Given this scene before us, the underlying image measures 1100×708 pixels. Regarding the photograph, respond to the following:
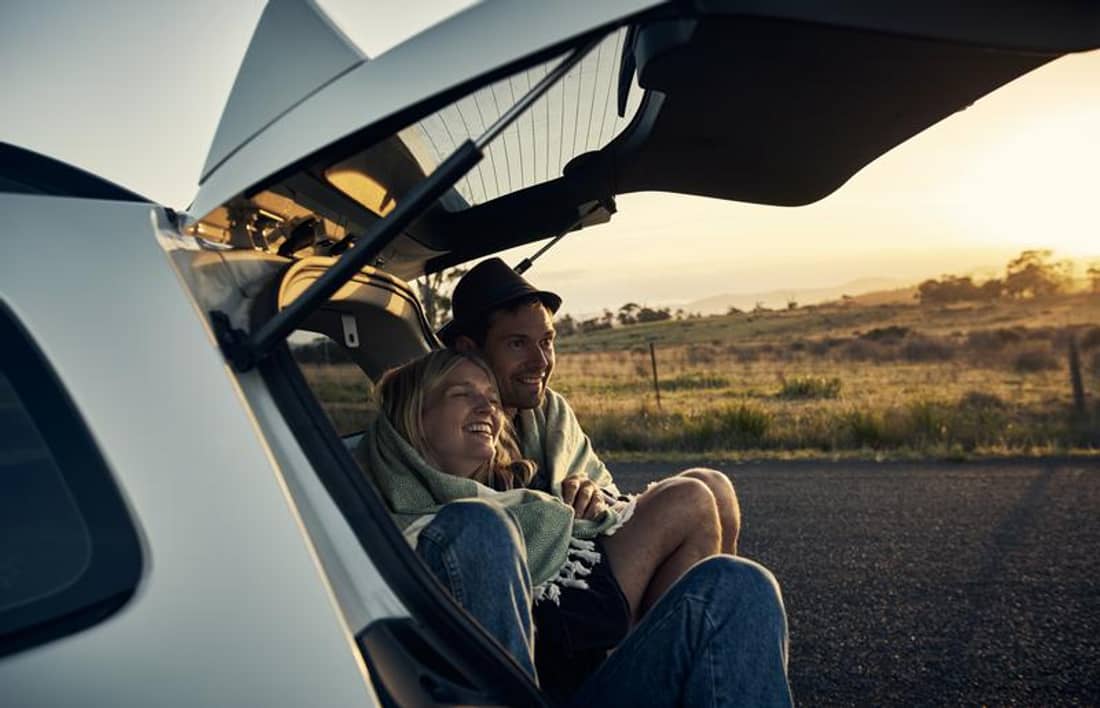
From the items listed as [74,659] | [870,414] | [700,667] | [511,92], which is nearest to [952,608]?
[700,667]

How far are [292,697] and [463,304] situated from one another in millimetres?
1718

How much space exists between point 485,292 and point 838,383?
20440 millimetres

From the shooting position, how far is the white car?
2.89 ft

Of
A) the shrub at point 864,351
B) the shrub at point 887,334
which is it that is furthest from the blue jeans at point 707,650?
the shrub at point 887,334

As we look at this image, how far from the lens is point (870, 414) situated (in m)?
10.3

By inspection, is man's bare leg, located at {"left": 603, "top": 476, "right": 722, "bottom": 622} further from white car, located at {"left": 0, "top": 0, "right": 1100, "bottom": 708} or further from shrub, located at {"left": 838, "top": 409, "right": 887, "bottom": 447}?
shrub, located at {"left": 838, "top": 409, "right": 887, "bottom": 447}

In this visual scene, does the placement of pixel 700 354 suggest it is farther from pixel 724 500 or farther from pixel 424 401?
pixel 424 401

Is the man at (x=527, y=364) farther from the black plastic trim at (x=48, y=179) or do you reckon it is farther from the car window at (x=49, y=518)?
the car window at (x=49, y=518)

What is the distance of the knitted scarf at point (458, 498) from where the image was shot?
5.73 feet

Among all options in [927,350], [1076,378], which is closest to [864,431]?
[1076,378]

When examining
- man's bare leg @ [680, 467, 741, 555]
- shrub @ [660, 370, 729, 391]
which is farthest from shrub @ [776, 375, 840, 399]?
man's bare leg @ [680, 467, 741, 555]

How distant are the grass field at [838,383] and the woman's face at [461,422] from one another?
0.20 meters

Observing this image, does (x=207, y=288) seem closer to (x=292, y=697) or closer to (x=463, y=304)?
(x=292, y=697)

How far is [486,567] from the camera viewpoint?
1.32 m
